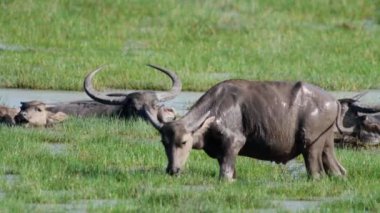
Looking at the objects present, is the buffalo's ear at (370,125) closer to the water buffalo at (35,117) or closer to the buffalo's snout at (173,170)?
the water buffalo at (35,117)

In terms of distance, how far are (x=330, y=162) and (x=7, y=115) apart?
5.03 meters

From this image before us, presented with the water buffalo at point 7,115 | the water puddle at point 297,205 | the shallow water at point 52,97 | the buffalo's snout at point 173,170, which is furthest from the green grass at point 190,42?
the water puddle at point 297,205

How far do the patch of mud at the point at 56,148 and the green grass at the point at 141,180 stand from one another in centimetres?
4

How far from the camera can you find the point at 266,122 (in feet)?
41.3

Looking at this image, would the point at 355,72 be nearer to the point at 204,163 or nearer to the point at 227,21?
the point at 227,21

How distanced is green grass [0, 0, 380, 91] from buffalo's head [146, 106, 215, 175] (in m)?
8.16

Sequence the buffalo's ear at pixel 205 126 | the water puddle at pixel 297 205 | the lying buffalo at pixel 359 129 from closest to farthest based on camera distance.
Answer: the water puddle at pixel 297 205, the buffalo's ear at pixel 205 126, the lying buffalo at pixel 359 129

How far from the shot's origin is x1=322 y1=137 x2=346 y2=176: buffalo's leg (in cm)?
1284

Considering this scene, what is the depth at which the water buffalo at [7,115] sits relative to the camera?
1648 centimetres

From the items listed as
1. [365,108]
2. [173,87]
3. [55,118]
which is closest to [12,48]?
[55,118]

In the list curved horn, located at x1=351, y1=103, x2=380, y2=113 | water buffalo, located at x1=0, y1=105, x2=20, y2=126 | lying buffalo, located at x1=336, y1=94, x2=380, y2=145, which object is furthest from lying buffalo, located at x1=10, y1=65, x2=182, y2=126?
curved horn, located at x1=351, y1=103, x2=380, y2=113

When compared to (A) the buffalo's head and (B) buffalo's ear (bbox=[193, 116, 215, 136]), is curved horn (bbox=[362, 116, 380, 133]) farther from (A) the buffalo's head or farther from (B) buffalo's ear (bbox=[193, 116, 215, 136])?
(A) the buffalo's head

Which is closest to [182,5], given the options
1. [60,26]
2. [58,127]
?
[60,26]

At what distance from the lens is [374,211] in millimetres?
10875
